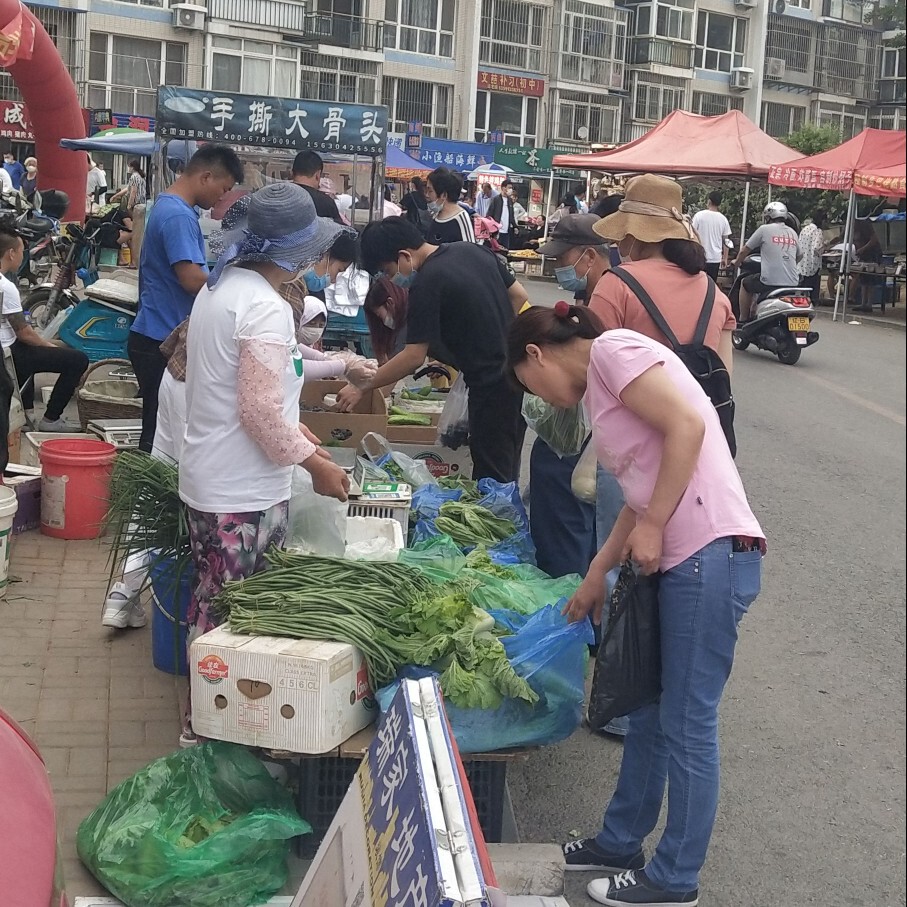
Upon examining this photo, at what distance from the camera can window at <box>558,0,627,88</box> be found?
144 ft

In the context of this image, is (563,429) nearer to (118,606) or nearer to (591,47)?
(118,606)

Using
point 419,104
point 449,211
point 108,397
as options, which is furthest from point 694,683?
point 419,104

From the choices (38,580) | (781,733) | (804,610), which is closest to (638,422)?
(781,733)

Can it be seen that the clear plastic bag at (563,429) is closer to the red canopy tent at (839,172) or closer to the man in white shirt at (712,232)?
the red canopy tent at (839,172)

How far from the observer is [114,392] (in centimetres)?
866

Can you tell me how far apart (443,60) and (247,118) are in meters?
33.6

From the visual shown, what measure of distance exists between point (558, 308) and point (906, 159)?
202cm

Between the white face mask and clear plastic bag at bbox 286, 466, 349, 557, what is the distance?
4.39 ft

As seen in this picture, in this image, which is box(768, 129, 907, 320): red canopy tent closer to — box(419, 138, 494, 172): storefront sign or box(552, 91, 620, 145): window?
box(419, 138, 494, 172): storefront sign

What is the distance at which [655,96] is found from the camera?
44781mm

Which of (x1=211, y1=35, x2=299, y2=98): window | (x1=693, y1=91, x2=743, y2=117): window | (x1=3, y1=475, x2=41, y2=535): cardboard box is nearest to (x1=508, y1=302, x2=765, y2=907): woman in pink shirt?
(x1=3, y1=475, x2=41, y2=535): cardboard box

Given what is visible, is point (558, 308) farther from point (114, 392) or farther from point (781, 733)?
point (114, 392)

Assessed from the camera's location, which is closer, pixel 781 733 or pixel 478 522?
pixel 781 733

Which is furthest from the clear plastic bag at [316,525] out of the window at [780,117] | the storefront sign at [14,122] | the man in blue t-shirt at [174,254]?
the storefront sign at [14,122]
